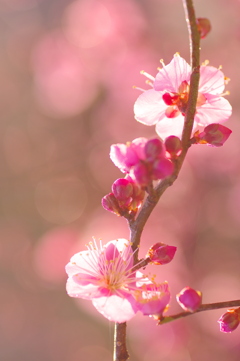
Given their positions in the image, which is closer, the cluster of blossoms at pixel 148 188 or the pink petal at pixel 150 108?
the cluster of blossoms at pixel 148 188

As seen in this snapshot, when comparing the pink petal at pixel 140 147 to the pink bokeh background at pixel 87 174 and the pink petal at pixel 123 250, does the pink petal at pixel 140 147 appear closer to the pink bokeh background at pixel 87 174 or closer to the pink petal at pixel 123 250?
the pink petal at pixel 123 250

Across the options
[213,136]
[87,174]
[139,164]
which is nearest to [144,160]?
[139,164]

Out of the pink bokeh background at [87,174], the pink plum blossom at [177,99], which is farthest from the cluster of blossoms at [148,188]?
the pink bokeh background at [87,174]

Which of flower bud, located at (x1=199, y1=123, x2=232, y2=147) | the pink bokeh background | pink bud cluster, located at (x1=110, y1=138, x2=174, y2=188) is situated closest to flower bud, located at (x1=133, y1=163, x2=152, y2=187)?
pink bud cluster, located at (x1=110, y1=138, x2=174, y2=188)

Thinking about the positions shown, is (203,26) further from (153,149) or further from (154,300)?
(154,300)

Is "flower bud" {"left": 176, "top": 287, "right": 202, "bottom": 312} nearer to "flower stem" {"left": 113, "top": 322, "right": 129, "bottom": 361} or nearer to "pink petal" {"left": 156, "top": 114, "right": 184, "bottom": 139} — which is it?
"flower stem" {"left": 113, "top": 322, "right": 129, "bottom": 361}

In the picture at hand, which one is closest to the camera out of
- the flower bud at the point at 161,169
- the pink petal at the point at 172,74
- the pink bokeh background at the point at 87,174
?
the flower bud at the point at 161,169
